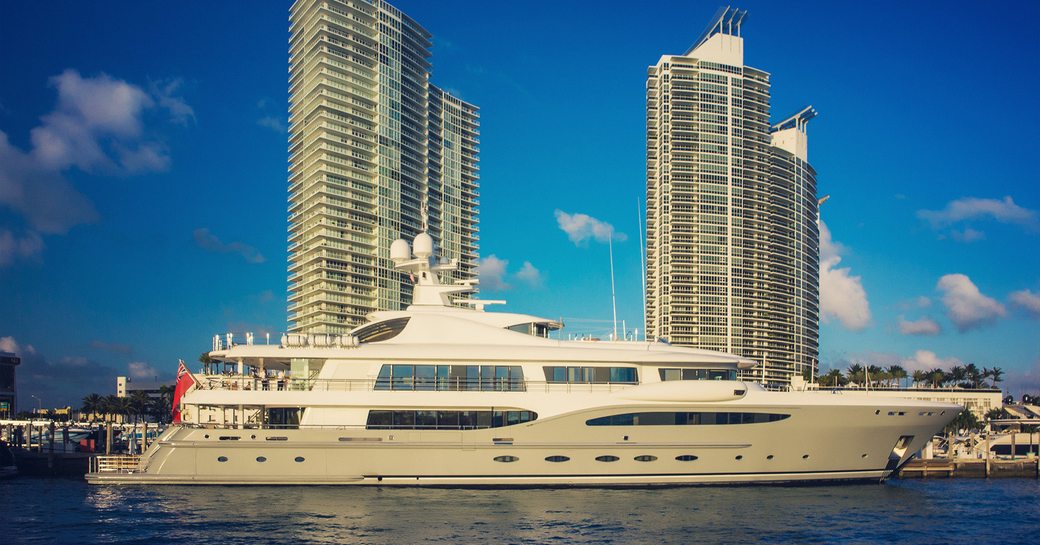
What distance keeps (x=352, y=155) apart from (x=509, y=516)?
6564 cm

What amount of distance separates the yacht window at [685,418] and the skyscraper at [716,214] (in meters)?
58.5

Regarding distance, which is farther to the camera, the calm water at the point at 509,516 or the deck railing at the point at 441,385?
the deck railing at the point at 441,385

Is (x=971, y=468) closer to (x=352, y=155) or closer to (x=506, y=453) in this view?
(x=506, y=453)

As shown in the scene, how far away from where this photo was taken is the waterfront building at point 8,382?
237 ft

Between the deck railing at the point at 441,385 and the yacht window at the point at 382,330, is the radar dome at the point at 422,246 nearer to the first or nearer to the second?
the yacht window at the point at 382,330

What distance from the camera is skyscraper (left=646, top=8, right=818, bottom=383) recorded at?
271ft

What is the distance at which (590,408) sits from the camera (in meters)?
23.1

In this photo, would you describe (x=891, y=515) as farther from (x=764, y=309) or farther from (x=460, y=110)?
(x=460, y=110)

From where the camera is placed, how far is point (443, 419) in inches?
918

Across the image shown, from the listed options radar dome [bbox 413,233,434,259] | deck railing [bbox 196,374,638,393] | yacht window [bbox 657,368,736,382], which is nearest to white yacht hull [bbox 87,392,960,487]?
deck railing [bbox 196,374,638,393]

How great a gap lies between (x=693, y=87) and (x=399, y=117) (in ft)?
92.2

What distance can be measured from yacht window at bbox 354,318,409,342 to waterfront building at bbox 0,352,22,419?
5861cm

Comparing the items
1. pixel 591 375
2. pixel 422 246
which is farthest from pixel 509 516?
pixel 422 246

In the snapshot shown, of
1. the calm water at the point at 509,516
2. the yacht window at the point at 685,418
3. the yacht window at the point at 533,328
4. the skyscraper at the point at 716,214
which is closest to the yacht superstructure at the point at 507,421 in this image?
the yacht window at the point at 685,418
